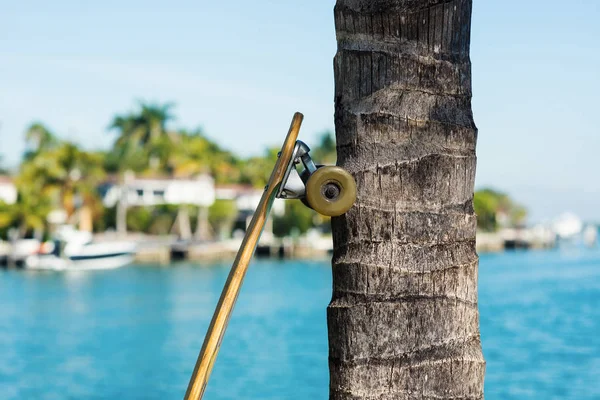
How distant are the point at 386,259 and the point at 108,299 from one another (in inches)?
1926

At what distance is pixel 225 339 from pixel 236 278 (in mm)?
33477

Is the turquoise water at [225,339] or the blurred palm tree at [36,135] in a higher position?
the blurred palm tree at [36,135]

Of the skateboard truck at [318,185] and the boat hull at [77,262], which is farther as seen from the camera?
the boat hull at [77,262]

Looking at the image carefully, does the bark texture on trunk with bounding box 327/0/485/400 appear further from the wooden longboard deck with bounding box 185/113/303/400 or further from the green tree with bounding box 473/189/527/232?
the green tree with bounding box 473/189/527/232

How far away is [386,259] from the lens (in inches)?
92.6

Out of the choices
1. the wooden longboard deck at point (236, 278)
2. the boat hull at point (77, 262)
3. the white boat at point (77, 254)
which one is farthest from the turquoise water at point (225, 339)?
the wooden longboard deck at point (236, 278)

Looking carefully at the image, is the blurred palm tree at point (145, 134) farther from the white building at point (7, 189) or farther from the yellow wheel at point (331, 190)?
the yellow wheel at point (331, 190)

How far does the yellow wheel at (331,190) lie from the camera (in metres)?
2.35

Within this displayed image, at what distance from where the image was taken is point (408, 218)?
7.72 ft

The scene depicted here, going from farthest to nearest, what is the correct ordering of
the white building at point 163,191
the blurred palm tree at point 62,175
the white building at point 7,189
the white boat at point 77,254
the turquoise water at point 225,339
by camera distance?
the white building at point 7,189
the white building at point 163,191
the white boat at point 77,254
the blurred palm tree at point 62,175
the turquoise water at point 225,339

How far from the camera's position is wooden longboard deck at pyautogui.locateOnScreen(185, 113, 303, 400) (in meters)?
2.34

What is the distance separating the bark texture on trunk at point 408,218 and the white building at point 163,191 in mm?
74304

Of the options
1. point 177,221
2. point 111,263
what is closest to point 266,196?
point 111,263

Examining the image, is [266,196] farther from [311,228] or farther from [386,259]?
[311,228]
